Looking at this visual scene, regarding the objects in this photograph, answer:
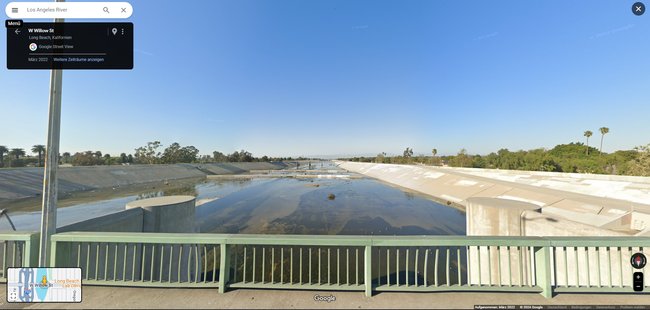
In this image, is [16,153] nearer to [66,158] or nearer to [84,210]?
[66,158]

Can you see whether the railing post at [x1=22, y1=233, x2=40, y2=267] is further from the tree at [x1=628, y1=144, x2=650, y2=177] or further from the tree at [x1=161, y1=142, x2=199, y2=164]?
the tree at [x1=161, y1=142, x2=199, y2=164]

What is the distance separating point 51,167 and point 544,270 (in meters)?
9.01

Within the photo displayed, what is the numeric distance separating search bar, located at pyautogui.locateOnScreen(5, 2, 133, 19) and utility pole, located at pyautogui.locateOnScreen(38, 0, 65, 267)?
21 cm

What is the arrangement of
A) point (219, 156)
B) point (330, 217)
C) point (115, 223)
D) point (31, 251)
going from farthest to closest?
point (219, 156) < point (330, 217) < point (115, 223) < point (31, 251)

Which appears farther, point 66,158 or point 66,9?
point 66,158

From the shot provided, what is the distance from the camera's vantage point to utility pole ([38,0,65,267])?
12.5 feet

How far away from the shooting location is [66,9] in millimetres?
3988

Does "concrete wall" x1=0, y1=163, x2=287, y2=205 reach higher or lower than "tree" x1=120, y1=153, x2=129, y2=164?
lower

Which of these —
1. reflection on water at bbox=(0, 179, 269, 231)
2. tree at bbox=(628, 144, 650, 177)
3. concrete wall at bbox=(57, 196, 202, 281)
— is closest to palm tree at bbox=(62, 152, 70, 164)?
reflection on water at bbox=(0, 179, 269, 231)

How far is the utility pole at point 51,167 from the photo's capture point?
3805 mm

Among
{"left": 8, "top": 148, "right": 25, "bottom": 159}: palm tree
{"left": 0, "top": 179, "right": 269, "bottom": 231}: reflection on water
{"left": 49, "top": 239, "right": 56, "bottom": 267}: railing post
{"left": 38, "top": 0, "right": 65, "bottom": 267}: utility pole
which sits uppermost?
{"left": 8, "top": 148, "right": 25, "bottom": 159}: palm tree

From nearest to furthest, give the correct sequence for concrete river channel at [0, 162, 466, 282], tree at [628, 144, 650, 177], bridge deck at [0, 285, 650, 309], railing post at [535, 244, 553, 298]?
bridge deck at [0, 285, 650, 309] < railing post at [535, 244, 553, 298] < concrete river channel at [0, 162, 466, 282] < tree at [628, 144, 650, 177]

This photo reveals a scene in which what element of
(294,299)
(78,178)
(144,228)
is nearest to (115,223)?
(144,228)

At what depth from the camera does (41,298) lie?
3.59 metres
